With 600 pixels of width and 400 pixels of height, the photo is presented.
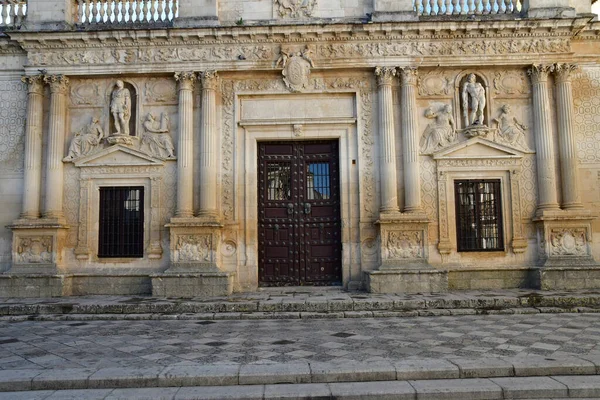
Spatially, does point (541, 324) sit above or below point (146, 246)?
below

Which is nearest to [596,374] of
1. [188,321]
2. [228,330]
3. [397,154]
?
[228,330]

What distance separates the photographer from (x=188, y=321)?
10.5 meters

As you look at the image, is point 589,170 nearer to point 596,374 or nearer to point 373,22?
point 373,22

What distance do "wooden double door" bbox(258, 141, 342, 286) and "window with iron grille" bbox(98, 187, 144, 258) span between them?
3388 millimetres

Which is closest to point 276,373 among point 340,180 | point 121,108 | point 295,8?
point 340,180

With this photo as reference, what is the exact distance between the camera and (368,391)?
224 inches

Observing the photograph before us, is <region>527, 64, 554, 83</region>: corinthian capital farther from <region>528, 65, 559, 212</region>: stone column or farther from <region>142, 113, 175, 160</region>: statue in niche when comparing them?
<region>142, 113, 175, 160</region>: statue in niche

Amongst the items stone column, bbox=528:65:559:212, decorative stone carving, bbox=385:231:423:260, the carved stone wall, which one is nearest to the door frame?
decorative stone carving, bbox=385:231:423:260

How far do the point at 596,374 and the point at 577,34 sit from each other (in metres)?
11.4

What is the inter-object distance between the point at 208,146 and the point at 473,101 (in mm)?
7458

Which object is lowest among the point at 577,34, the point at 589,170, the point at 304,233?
the point at 304,233

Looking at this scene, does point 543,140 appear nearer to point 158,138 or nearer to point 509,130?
point 509,130

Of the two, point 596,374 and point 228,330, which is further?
point 228,330

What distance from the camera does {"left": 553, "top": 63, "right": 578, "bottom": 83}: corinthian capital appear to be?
14.0 metres
